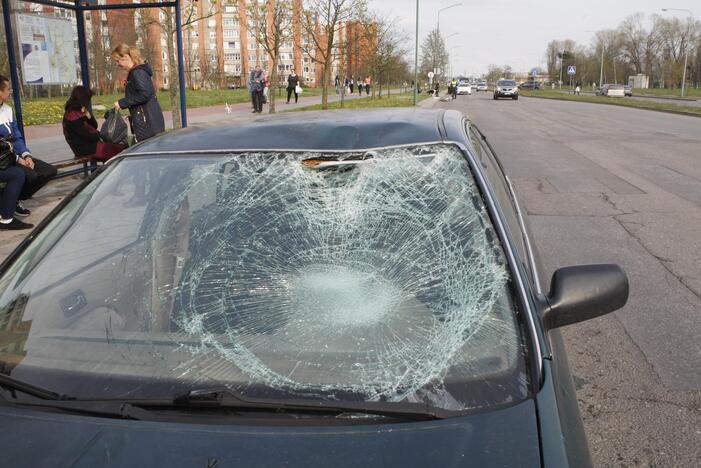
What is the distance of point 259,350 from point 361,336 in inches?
11.7

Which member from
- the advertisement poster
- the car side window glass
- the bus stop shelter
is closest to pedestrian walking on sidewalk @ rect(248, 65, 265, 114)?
the bus stop shelter

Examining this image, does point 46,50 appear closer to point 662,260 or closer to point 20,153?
point 20,153

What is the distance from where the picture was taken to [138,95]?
7.37 m

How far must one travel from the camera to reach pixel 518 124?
76.9 feet

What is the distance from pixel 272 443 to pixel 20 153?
6.67 m

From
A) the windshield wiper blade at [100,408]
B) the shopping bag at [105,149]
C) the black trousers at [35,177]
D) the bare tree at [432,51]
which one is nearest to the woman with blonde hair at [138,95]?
the shopping bag at [105,149]

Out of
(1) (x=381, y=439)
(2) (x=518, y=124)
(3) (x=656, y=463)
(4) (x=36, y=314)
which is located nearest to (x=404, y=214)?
(1) (x=381, y=439)

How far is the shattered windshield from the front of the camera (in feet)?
5.48

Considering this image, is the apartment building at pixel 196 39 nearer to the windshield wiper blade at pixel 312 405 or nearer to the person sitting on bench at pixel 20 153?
the person sitting on bench at pixel 20 153

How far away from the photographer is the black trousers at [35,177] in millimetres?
6879

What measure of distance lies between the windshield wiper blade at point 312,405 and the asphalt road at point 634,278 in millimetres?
1536

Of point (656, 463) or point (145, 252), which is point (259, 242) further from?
point (656, 463)

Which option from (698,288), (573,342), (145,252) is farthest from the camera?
(698,288)

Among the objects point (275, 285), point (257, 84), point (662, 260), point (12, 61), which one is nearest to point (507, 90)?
point (257, 84)
